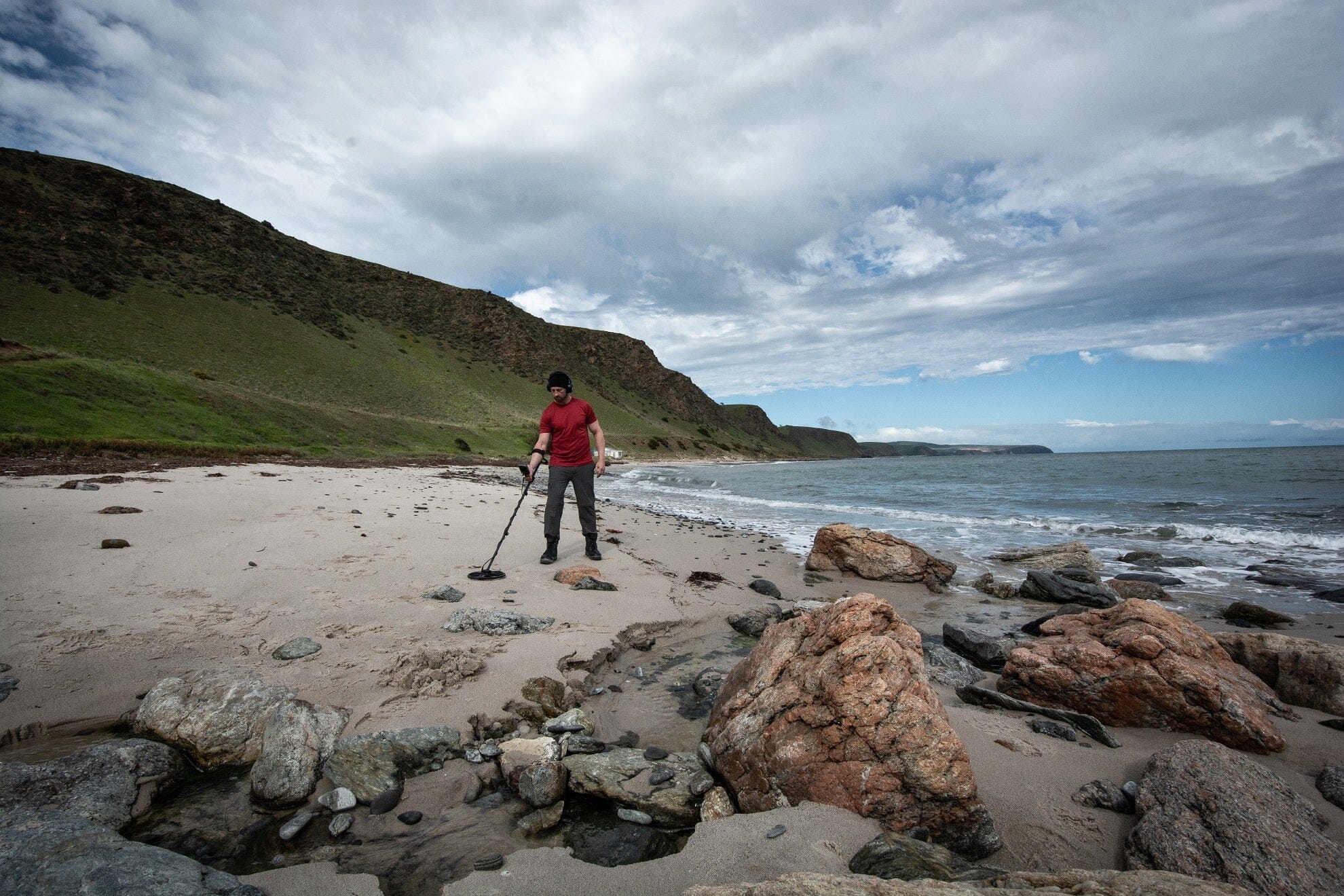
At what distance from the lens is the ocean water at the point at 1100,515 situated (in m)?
10.5

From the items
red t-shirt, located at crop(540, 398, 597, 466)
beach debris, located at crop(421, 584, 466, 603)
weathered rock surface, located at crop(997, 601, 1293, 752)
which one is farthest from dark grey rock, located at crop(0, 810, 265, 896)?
red t-shirt, located at crop(540, 398, 597, 466)

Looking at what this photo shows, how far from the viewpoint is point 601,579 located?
287 inches

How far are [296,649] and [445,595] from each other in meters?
1.66

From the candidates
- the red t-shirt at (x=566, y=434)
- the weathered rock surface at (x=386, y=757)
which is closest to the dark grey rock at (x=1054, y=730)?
the weathered rock surface at (x=386, y=757)

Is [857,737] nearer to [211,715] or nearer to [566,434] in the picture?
[211,715]

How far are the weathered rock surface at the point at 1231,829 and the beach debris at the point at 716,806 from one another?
1.86 m

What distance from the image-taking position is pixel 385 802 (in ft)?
9.73

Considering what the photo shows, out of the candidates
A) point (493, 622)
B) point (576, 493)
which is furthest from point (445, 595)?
point (576, 493)

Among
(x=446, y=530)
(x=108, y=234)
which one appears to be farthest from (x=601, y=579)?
(x=108, y=234)

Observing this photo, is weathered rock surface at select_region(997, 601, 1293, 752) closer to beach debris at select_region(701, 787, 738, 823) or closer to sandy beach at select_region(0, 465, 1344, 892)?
sandy beach at select_region(0, 465, 1344, 892)

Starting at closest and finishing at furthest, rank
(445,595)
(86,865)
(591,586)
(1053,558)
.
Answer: (86,865) < (445,595) < (591,586) < (1053,558)

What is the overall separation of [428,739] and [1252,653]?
6942mm

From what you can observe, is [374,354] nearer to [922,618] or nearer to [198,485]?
[198,485]

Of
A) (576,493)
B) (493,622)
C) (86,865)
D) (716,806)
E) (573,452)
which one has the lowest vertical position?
(716,806)
